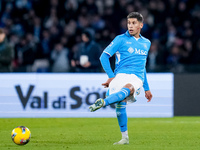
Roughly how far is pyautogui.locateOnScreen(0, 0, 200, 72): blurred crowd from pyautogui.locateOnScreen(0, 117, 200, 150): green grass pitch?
12.6 feet

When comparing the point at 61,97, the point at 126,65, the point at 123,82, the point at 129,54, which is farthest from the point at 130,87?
the point at 61,97

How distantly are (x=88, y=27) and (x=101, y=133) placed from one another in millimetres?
8209

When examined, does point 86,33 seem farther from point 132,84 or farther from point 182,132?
point 132,84

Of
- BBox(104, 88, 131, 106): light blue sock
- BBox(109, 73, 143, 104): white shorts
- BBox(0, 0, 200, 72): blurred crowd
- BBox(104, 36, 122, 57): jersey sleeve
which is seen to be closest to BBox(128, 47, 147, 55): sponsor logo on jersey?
BBox(104, 36, 122, 57): jersey sleeve

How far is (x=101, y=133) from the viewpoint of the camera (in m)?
9.27

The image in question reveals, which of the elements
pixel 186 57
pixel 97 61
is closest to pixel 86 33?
pixel 97 61

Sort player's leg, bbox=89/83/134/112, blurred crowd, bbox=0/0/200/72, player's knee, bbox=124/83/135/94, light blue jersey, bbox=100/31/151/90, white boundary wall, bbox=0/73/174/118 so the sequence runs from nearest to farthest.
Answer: player's leg, bbox=89/83/134/112 < player's knee, bbox=124/83/135/94 < light blue jersey, bbox=100/31/151/90 < white boundary wall, bbox=0/73/174/118 < blurred crowd, bbox=0/0/200/72

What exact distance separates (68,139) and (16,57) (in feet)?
24.7

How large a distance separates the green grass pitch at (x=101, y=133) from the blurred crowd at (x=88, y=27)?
→ 3.84 m

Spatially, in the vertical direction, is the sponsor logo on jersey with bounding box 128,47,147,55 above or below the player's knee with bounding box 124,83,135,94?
above

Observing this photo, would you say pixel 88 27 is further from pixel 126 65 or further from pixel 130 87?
pixel 130 87

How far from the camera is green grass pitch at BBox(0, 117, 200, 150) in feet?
24.2

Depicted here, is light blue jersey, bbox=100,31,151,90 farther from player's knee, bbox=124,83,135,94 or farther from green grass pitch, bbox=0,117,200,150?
green grass pitch, bbox=0,117,200,150

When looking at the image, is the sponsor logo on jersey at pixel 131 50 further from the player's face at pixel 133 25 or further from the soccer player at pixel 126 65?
the player's face at pixel 133 25
